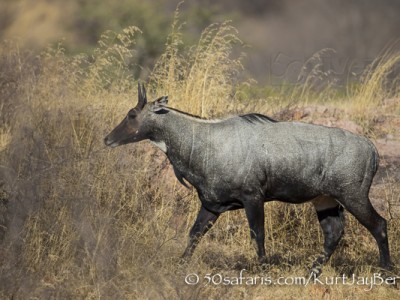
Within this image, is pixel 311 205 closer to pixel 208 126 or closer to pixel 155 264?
pixel 208 126

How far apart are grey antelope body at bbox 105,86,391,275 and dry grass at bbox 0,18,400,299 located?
50 cm

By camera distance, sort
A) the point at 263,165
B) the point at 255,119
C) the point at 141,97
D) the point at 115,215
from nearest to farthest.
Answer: the point at 263,165 → the point at 255,119 → the point at 141,97 → the point at 115,215

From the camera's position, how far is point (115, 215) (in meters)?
7.73

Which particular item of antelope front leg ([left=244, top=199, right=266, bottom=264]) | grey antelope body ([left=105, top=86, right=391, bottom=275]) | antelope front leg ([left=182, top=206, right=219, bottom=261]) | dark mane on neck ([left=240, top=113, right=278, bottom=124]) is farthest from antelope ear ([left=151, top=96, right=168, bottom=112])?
antelope front leg ([left=244, top=199, right=266, bottom=264])

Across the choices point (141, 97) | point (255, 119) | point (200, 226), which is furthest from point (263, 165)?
point (141, 97)

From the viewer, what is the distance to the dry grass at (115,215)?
621 centimetres

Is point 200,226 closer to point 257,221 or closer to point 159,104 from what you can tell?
point 257,221

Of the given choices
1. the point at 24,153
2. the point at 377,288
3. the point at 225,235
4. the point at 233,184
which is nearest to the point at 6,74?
the point at 24,153

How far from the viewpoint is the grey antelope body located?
22.6 ft

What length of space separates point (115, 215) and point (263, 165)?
1.66 meters

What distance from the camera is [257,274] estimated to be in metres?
7.08

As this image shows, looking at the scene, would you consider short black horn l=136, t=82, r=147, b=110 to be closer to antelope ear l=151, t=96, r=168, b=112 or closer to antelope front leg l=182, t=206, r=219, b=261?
antelope ear l=151, t=96, r=168, b=112

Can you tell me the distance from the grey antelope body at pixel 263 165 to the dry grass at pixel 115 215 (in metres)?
0.50

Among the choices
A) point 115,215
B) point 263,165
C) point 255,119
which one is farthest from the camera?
point 115,215
